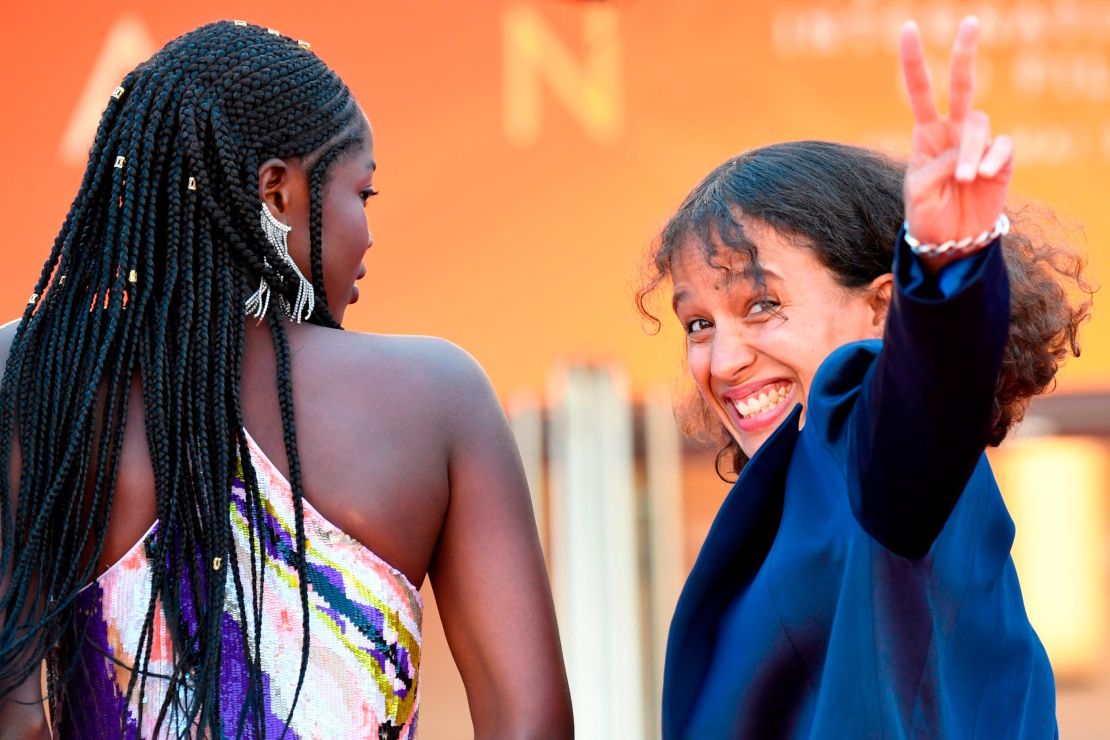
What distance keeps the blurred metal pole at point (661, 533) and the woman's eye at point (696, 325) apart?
2446 mm

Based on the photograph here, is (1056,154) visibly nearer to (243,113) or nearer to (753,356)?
(753,356)

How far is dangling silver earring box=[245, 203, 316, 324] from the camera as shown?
1729mm

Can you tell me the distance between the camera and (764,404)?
187cm

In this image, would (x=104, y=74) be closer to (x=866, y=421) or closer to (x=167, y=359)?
(x=167, y=359)

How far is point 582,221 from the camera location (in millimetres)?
4777

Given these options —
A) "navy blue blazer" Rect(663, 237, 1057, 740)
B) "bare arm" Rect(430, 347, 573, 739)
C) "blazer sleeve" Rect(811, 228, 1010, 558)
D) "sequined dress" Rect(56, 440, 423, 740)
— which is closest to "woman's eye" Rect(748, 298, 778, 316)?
"navy blue blazer" Rect(663, 237, 1057, 740)

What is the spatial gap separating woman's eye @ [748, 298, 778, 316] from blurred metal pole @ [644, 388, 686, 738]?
2.57 m

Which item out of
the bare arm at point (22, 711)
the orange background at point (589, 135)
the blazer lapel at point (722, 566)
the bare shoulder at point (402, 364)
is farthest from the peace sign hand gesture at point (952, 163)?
the orange background at point (589, 135)

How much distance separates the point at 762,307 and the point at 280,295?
1.95 feet

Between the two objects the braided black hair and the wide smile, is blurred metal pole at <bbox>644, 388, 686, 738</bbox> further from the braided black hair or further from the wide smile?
the braided black hair

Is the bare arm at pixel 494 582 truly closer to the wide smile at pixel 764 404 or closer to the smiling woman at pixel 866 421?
the smiling woman at pixel 866 421

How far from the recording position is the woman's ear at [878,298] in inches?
71.3

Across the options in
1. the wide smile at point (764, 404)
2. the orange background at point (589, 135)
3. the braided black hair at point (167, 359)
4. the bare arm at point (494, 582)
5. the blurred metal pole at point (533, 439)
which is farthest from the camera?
the orange background at point (589, 135)

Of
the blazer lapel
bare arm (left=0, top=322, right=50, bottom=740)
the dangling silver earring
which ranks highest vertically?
the dangling silver earring
